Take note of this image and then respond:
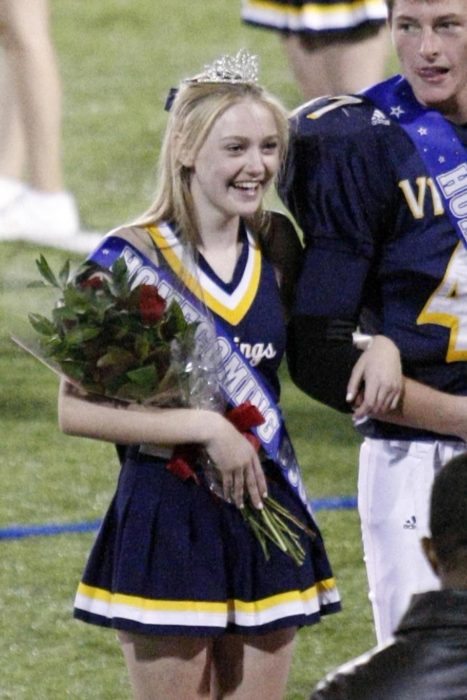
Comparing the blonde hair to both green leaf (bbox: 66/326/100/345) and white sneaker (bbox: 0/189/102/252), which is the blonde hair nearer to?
green leaf (bbox: 66/326/100/345)

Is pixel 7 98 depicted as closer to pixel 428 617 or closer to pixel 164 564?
pixel 164 564

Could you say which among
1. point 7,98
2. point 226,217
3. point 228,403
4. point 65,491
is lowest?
point 65,491

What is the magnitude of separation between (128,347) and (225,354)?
0.67ft

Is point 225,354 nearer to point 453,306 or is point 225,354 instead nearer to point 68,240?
point 453,306

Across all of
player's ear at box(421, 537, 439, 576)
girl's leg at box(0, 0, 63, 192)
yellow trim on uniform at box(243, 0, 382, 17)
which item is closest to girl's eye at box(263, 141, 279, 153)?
player's ear at box(421, 537, 439, 576)

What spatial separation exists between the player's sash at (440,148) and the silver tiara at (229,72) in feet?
0.83

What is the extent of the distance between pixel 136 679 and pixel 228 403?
53 centimetres

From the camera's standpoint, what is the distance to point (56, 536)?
5.43 meters

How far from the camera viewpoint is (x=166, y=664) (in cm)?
340

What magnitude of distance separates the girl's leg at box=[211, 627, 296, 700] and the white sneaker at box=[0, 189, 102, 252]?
463 cm

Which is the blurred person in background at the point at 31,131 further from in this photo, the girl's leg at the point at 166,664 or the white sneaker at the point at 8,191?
the girl's leg at the point at 166,664

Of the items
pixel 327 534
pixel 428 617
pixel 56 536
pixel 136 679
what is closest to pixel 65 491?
pixel 56 536

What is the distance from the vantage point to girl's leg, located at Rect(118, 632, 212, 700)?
11.2 ft

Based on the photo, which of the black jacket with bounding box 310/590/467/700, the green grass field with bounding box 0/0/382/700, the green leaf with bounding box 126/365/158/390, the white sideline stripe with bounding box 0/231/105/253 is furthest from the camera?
the white sideline stripe with bounding box 0/231/105/253
